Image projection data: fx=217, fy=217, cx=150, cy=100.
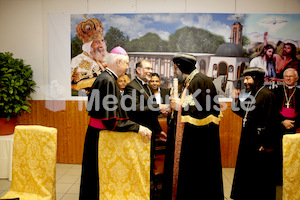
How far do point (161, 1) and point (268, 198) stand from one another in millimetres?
3543

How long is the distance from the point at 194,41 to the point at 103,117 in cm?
266

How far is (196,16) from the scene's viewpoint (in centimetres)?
399

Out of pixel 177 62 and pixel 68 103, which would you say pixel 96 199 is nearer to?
pixel 177 62

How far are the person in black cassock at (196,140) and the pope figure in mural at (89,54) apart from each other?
6.99ft

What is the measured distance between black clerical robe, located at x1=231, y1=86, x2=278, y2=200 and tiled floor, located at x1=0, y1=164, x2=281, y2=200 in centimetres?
39

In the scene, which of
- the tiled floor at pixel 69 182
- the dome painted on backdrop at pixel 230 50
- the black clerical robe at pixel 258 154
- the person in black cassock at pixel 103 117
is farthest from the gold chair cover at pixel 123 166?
the dome painted on backdrop at pixel 230 50

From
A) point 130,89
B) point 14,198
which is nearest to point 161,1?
point 130,89

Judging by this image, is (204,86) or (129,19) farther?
(129,19)

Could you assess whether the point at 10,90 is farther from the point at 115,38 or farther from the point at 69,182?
the point at 115,38

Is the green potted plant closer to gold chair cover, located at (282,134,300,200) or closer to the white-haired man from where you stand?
gold chair cover, located at (282,134,300,200)

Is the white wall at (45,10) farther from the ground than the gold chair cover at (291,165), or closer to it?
farther from the ground

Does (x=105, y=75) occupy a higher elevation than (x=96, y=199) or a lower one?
higher

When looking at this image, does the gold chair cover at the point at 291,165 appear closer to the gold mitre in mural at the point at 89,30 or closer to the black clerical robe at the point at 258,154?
the black clerical robe at the point at 258,154

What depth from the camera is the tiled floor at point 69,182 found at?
312 centimetres
